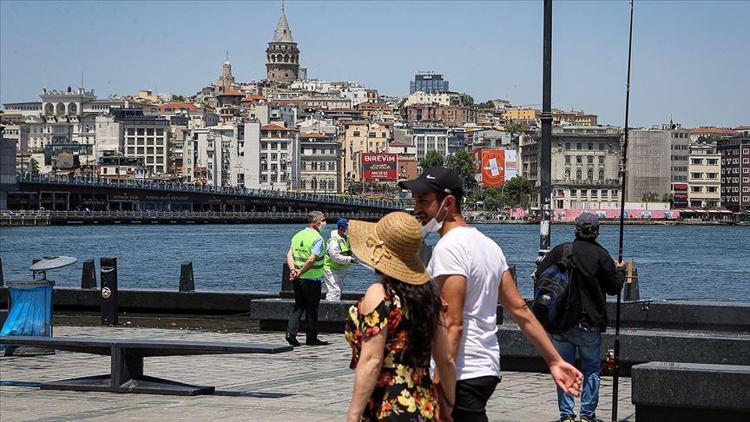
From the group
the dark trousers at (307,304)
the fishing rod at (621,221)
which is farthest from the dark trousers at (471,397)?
the dark trousers at (307,304)

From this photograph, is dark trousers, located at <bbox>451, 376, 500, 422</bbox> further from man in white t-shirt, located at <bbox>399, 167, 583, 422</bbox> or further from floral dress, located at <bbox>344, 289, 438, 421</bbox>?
floral dress, located at <bbox>344, 289, 438, 421</bbox>

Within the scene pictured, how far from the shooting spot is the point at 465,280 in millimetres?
6566

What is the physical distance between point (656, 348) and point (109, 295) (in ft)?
30.1

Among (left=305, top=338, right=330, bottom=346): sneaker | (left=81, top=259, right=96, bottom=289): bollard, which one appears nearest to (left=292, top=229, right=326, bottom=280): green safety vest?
(left=305, top=338, right=330, bottom=346): sneaker

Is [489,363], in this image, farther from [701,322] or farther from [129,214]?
[129,214]

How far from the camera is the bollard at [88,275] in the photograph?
21859 millimetres

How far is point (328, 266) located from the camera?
1797 cm

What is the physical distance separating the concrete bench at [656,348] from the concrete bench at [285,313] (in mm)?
3805

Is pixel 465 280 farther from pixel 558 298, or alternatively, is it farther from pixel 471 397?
pixel 558 298

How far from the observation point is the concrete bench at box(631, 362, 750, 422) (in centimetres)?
999

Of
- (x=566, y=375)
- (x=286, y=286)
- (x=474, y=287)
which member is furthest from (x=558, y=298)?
(x=286, y=286)

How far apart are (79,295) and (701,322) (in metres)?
9.73

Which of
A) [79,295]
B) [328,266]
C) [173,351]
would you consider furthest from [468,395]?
[79,295]

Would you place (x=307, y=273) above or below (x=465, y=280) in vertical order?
below
